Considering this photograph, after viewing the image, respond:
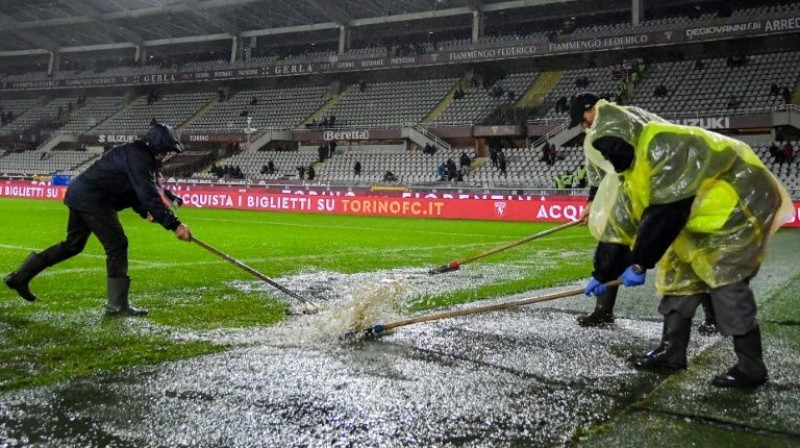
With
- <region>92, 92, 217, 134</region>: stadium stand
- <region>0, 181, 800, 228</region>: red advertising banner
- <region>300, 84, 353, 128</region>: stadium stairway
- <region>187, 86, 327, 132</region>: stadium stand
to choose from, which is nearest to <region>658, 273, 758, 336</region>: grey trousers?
<region>0, 181, 800, 228</region>: red advertising banner

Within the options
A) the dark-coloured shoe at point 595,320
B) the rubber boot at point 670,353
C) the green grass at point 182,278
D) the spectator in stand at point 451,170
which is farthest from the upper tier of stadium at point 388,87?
the rubber boot at point 670,353

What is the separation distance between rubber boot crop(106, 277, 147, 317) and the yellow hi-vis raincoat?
12.5 ft

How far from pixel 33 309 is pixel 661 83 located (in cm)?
3238

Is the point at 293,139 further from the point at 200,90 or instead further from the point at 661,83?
the point at 661,83

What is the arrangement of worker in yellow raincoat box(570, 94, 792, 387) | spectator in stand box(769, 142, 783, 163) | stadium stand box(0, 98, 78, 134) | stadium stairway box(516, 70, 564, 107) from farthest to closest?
stadium stand box(0, 98, 78, 134)
stadium stairway box(516, 70, 564, 107)
spectator in stand box(769, 142, 783, 163)
worker in yellow raincoat box(570, 94, 792, 387)

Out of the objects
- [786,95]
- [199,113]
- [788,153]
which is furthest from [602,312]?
[199,113]

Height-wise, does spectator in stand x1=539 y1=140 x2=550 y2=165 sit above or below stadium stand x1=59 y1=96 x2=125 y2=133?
below

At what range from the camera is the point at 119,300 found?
16.8 feet

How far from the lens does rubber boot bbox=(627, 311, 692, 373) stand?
3533 millimetres

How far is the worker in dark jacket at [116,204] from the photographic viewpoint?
16.4 ft

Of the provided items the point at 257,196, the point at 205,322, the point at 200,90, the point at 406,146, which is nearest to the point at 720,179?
the point at 205,322

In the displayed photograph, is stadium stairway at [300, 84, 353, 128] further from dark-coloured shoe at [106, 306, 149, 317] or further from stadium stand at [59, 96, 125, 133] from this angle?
dark-coloured shoe at [106, 306, 149, 317]

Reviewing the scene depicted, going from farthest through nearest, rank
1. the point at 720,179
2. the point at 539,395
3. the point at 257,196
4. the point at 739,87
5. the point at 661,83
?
the point at 661,83, the point at 739,87, the point at 257,196, the point at 720,179, the point at 539,395

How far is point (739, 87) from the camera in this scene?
2945cm
